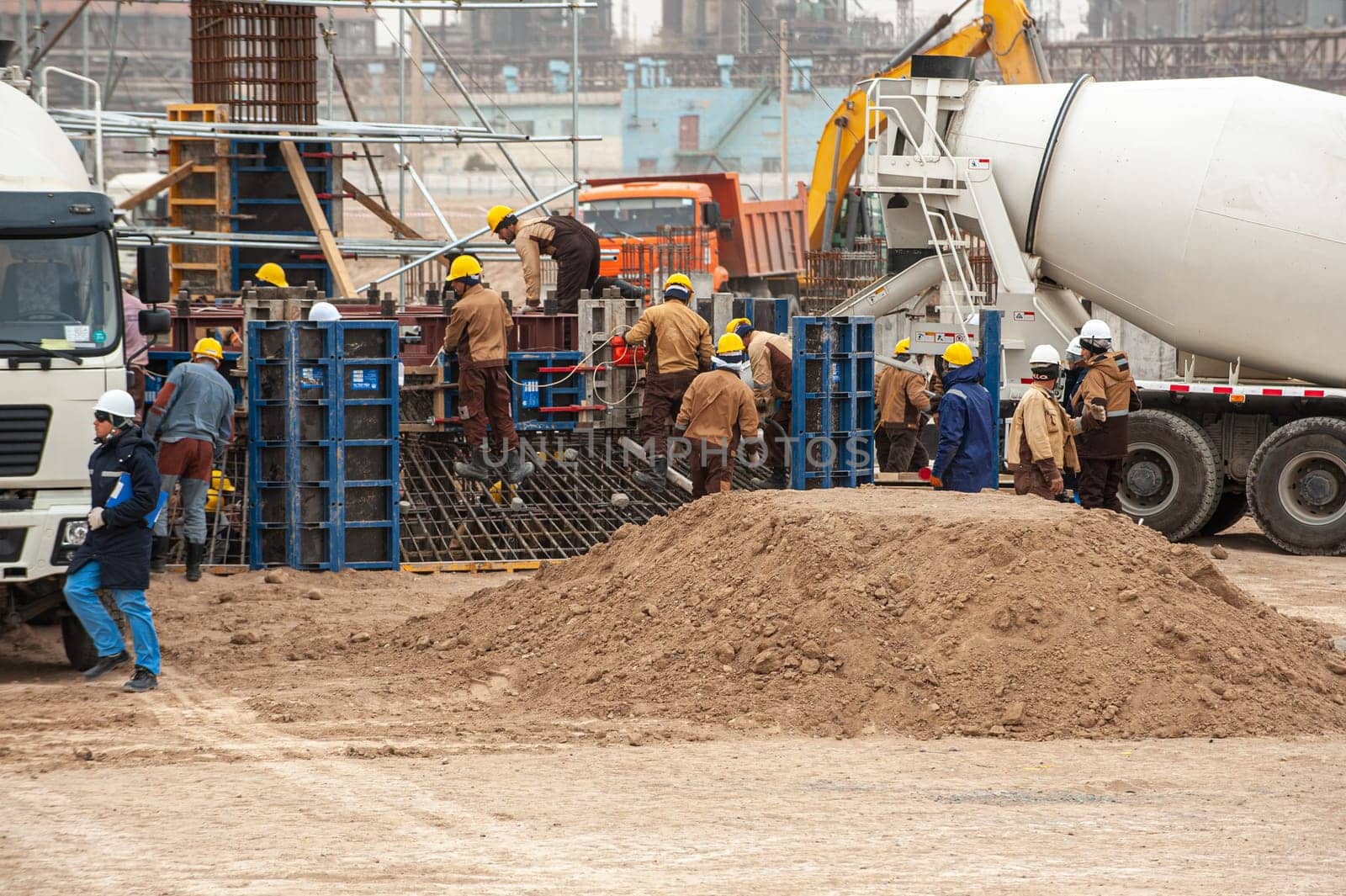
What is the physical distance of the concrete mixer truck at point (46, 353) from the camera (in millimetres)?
9289

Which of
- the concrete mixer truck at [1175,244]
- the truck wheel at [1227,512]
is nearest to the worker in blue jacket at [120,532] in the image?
the concrete mixer truck at [1175,244]

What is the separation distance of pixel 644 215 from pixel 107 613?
847 inches

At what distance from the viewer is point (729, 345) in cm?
1373

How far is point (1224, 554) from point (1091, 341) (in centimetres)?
256

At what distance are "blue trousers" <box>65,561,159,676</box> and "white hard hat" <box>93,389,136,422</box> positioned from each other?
0.89 metres

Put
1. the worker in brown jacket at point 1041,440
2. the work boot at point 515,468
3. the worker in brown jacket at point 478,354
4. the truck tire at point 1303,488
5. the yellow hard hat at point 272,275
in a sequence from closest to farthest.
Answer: the worker in brown jacket at point 1041,440 < the worker in brown jacket at point 478,354 < the work boot at point 515,468 < the truck tire at point 1303,488 < the yellow hard hat at point 272,275

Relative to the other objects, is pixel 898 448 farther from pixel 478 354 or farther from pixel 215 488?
A: pixel 215 488

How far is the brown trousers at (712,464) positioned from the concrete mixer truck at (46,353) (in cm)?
524

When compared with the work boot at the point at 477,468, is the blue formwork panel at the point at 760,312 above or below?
above

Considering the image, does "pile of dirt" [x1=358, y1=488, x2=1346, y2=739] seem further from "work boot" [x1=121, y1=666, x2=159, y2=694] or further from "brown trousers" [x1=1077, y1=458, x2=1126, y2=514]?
"brown trousers" [x1=1077, y1=458, x2=1126, y2=514]

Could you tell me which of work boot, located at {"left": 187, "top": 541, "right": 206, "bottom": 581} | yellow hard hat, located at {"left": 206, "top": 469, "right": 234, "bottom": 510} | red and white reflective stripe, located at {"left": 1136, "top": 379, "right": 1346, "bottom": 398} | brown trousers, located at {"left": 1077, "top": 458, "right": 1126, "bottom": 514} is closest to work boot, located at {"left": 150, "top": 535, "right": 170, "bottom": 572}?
work boot, located at {"left": 187, "top": 541, "right": 206, "bottom": 581}

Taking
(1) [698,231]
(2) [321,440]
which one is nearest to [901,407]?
(2) [321,440]

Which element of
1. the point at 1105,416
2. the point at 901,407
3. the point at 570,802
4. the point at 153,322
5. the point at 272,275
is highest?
A: the point at 272,275

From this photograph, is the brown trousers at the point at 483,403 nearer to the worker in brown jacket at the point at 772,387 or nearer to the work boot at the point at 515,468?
the work boot at the point at 515,468
